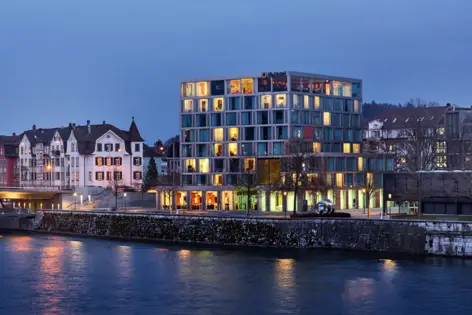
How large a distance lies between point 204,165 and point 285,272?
5354 cm

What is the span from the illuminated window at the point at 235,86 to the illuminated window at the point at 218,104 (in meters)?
1.81

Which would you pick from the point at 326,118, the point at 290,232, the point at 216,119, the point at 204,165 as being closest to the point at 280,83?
the point at 326,118

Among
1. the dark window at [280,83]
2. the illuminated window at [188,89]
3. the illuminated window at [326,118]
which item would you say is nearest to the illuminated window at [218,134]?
the illuminated window at [188,89]

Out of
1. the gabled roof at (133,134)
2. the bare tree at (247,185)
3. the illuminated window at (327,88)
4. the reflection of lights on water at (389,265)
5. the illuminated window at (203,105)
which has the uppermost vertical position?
the illuminated window at (327,88)

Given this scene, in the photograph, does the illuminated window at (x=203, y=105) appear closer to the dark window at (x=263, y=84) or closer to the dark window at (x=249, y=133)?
the dark window at (x=249, y=133)

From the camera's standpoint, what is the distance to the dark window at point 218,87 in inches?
4422

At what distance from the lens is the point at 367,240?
71.5 metres

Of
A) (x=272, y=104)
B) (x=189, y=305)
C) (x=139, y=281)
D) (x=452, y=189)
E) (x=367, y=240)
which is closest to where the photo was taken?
(x=189, y=305)

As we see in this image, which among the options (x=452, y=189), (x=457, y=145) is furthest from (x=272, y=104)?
(x=452, y=189)

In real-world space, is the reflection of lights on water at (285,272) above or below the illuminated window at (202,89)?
below

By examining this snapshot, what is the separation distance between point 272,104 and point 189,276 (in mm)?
51685

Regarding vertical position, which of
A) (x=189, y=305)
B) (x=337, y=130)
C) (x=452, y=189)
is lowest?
(x=189, y=305)

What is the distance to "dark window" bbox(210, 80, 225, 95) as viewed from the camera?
368 ft

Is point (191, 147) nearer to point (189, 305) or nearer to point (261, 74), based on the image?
point (261, 74)
